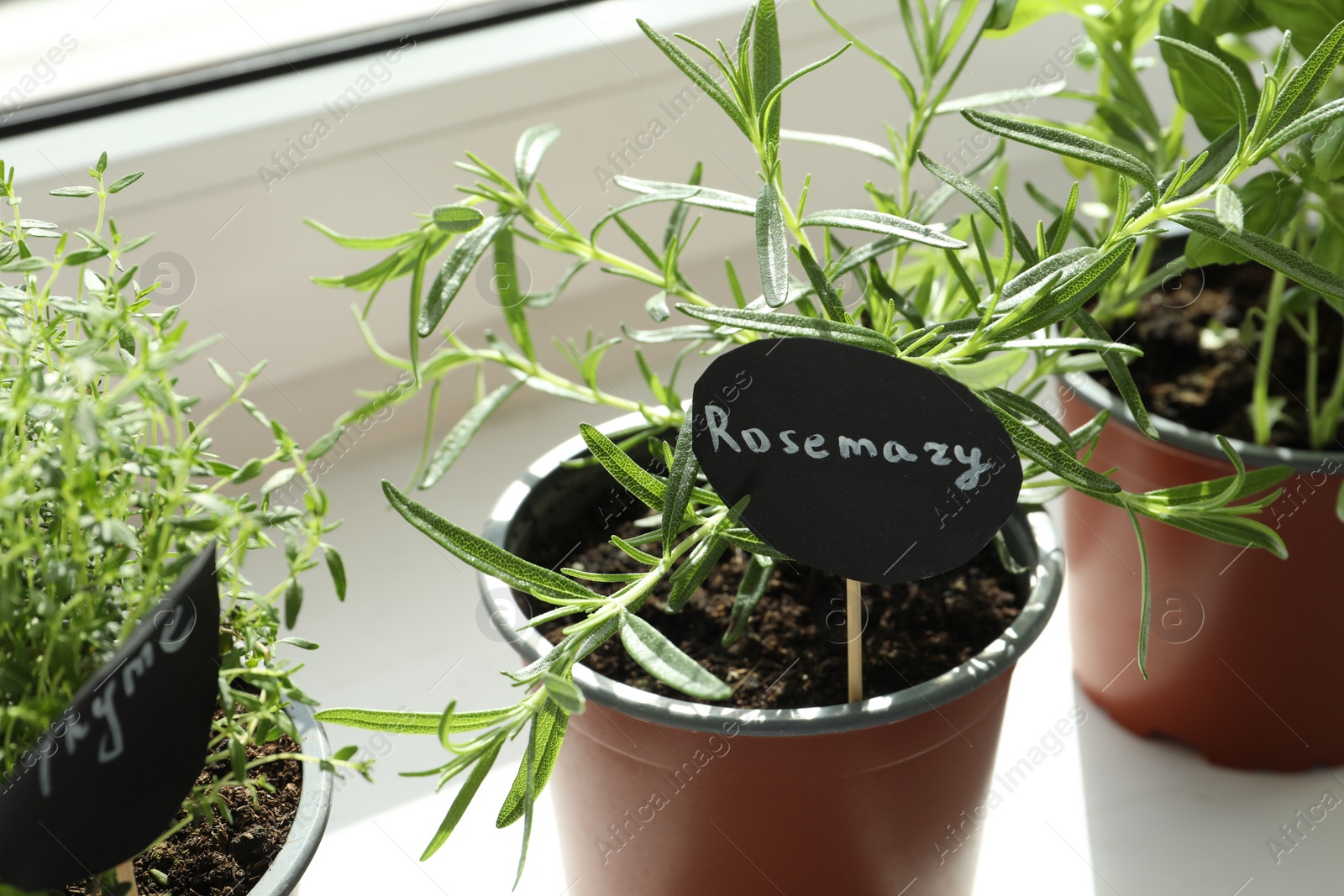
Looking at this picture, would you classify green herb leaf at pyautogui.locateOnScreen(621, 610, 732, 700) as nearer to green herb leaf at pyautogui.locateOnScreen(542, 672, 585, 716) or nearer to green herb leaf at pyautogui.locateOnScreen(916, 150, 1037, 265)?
green herb leaf at pyautogui.locateOnScreen(542, 672, 585, 716)

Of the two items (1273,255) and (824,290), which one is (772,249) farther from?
(1273,255)

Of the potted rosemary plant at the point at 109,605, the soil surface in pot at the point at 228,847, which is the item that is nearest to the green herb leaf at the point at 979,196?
the potted rosemary plant at the point at 109,605

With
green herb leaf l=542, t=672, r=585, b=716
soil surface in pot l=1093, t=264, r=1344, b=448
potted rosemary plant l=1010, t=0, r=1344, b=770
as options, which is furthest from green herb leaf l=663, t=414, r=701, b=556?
soil surface in pot l=1093, t=264, r=1344, b=448

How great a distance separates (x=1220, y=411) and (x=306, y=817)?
754 mm

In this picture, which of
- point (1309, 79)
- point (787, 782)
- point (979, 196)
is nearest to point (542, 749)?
point (787, 782)

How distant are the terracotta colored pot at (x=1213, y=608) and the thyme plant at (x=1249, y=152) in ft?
0.36

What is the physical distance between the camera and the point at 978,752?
72 cm

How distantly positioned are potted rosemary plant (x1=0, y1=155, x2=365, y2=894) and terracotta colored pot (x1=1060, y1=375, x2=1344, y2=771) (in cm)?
58

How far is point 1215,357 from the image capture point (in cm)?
103

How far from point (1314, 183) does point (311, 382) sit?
844mm

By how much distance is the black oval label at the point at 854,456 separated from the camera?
558 millimetres

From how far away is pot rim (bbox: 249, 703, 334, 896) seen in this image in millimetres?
558

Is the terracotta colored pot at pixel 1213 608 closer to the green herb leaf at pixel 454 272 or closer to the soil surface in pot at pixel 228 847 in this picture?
the green herb leaf at pixel 454 272

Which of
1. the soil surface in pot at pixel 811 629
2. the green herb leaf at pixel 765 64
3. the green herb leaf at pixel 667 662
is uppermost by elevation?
the green herb leaf at pixel 765 64
